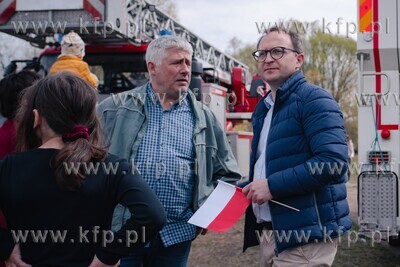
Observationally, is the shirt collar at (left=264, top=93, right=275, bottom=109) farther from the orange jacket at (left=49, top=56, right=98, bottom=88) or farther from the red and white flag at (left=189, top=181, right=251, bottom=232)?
the orange jacket at (left=49, top=56, right=98, bottom=88)

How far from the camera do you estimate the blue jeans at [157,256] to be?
3.20 meters

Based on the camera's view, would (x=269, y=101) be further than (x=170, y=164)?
No

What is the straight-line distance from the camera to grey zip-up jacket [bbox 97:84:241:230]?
3.23 metres

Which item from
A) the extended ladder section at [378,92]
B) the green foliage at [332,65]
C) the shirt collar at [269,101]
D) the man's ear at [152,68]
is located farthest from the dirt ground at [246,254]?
the green foliage at [332,65]

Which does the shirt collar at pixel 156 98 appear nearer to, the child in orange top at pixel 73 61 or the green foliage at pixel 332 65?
the child in orange top at pixel 73 61

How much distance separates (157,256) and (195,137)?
691 mm

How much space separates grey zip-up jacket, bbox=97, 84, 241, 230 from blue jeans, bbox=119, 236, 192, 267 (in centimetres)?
26

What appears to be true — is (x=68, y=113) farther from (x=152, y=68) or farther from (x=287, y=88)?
Answer: (x=152, y=68)

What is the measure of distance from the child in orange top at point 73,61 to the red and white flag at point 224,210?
8.75ft

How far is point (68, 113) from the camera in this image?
2.17 metres

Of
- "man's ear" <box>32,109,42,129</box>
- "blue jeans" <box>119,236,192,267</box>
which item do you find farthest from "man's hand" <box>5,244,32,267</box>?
"blue jeans" <box>119,236,192,267</box>

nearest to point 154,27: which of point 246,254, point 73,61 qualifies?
point 73,61

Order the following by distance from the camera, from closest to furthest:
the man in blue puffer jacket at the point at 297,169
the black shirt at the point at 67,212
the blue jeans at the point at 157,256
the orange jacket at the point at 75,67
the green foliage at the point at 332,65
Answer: the black shirt at the point at 67,212 < the man in blue puffer jacket at the point at 297,169 < the blue jeans at the point at 157,256 < the orange jacket at the point at 75,67 < the green foliage at the point at 332,65

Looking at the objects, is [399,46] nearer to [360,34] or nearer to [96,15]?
[360,34]
